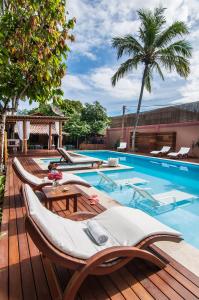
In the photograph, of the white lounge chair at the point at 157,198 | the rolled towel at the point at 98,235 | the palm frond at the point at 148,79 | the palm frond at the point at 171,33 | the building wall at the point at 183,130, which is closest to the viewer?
the rolled towel at the point at 98,235

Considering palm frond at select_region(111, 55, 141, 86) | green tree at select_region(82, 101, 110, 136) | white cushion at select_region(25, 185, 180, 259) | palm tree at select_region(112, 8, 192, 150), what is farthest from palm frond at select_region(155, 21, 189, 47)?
white cushion at select_region(25, 185, 180, 259)

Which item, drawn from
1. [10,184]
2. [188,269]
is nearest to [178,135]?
[10,184]

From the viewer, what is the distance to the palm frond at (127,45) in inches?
609

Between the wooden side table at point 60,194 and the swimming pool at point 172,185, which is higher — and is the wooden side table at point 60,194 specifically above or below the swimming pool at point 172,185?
above

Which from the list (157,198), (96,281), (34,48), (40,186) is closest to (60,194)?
(40,186)

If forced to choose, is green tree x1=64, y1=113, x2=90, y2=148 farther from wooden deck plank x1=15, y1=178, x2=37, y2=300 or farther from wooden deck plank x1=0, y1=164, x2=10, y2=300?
wooden deck plank x1=15, y1=178, x2=37, y2=300

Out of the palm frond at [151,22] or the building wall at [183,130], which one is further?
the building wall at [183,130]

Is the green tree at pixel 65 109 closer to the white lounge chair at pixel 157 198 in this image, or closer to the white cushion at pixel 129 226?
the white lounge chair at pixel 157 198

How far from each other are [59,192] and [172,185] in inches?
230

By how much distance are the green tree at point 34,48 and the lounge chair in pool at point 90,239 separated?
7.76ft

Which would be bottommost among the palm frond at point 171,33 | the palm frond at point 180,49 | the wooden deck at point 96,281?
the wooden deck at point 96,281

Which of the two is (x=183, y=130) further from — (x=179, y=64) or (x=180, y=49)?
(x=180, y=49)

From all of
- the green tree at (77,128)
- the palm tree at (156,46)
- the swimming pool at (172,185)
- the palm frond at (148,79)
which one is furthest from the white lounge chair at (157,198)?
the green tree at (77,128)

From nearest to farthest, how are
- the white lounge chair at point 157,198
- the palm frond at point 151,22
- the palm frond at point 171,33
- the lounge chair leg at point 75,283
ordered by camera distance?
the lounge chair leg at point 75,283
the white lounge chair at point 157,198
the palm frond at point 171,33
the palm frond at point 151,22
